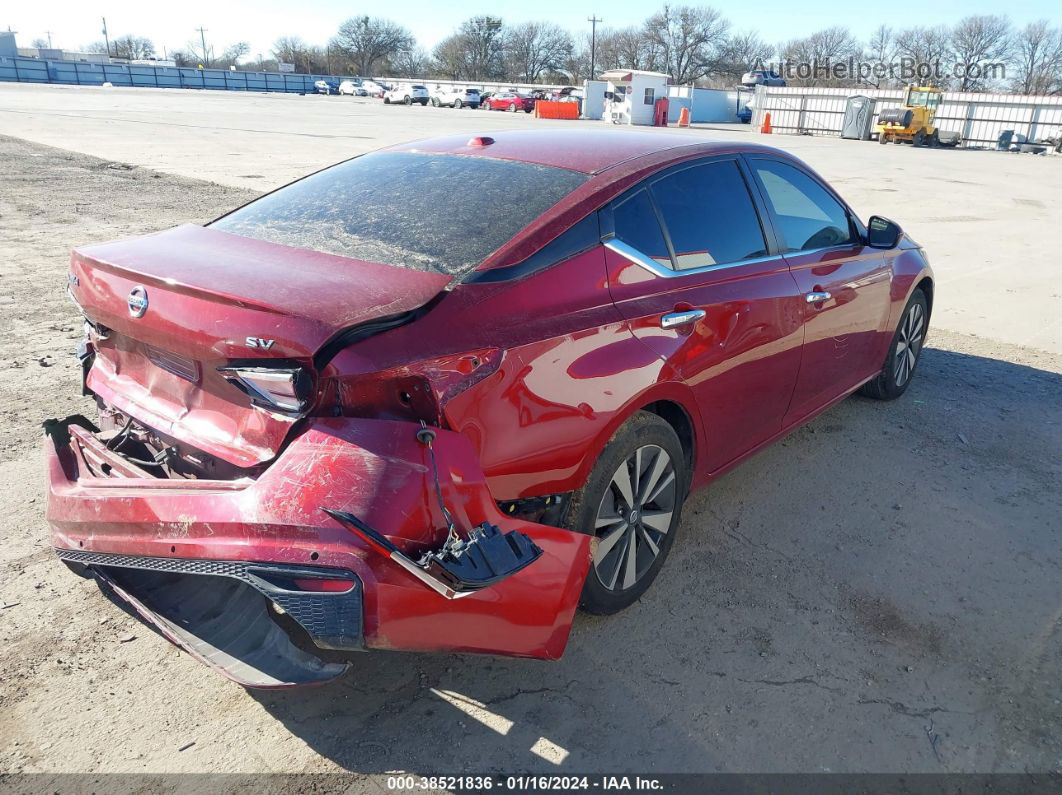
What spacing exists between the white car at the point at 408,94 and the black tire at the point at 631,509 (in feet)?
194

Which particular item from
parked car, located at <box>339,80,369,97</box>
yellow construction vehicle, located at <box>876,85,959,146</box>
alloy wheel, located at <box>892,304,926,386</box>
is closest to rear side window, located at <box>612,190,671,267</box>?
alloy wheel, located at <box>892,304,926,386</box>

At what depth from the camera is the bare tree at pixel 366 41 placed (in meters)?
105

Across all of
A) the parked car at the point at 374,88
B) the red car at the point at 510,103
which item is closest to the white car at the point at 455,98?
the red car at the point at 510,103

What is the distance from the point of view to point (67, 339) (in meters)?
5.95

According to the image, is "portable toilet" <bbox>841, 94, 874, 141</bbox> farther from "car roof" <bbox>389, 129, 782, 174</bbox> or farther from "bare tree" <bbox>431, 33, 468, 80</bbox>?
"bare tree" <bbox>431, 33, 468, 80</bbox>

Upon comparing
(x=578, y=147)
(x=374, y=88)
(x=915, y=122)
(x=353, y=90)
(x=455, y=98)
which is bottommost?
(x=578, y=147)

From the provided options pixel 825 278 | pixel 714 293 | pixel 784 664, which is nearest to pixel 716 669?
pixel 784 664

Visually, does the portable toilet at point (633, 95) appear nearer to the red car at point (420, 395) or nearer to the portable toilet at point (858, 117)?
the portable toilet at point (858, 117)

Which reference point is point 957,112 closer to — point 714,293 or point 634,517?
point 714,293

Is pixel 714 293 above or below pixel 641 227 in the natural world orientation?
below

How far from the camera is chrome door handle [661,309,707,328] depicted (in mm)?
2949

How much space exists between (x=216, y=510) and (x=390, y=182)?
1711mm

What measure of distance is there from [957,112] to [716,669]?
41.9 meters

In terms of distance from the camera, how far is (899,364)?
5.34m
